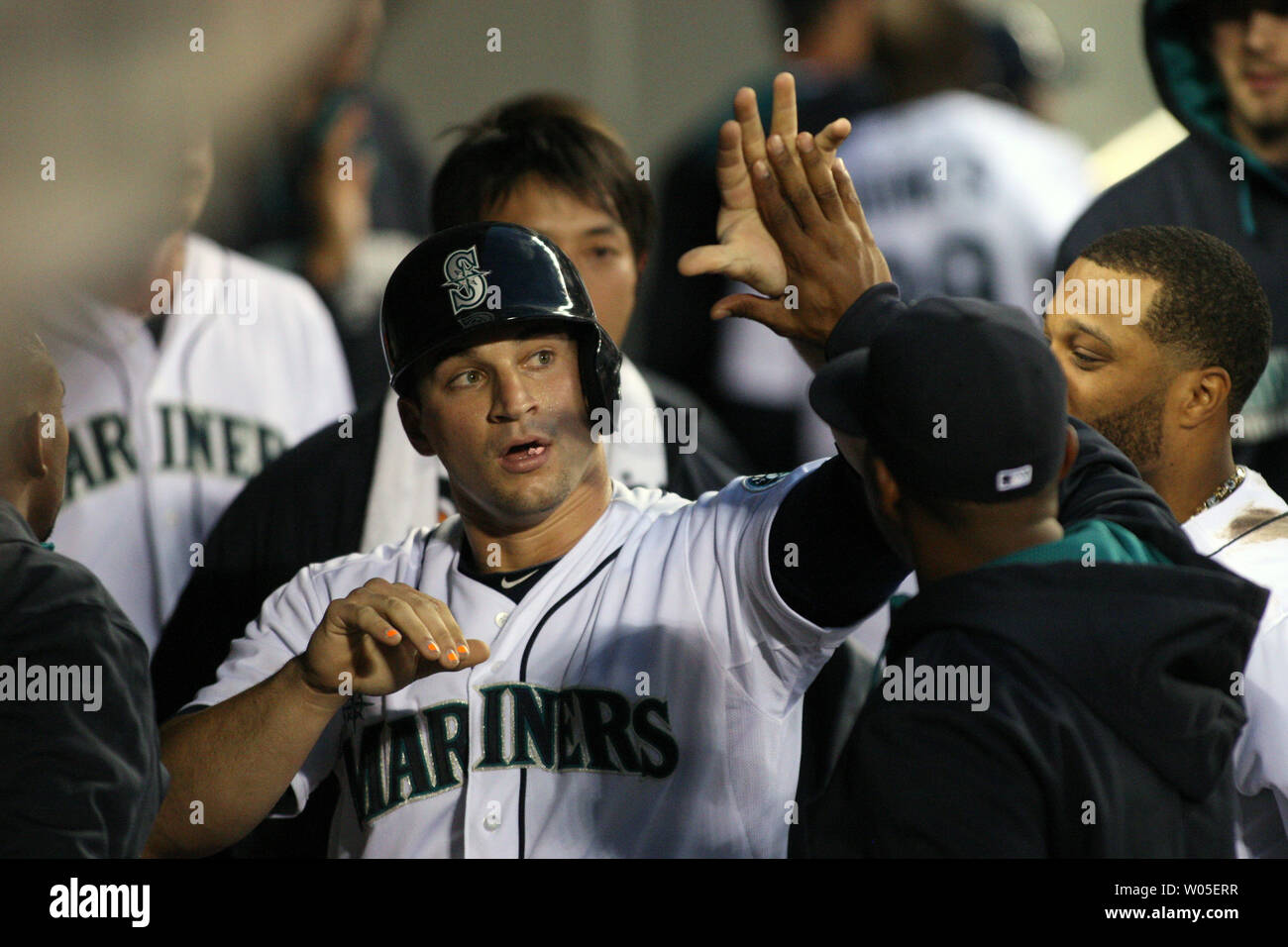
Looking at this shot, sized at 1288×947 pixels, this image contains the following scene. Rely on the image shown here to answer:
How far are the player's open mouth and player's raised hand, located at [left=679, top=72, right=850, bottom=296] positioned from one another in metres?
0.36

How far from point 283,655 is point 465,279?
2.17 feet

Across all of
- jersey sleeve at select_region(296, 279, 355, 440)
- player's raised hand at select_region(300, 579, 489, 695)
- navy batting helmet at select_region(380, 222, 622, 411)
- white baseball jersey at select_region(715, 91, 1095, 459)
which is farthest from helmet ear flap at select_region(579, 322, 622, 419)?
white baseball jersey at select_region(715, 91, 1095, 459)

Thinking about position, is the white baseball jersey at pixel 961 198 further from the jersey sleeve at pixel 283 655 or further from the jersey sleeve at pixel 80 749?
the jersey sleeve at pixel 80 749

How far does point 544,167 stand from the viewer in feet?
10.9

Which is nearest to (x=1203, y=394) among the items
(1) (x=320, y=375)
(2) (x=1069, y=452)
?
(2) (x=1069, y=452)

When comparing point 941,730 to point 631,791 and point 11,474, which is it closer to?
point 631,791

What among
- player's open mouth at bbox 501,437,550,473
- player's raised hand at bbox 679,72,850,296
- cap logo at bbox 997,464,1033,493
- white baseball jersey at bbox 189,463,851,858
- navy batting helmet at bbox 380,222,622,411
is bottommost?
white baseball jersey at bbox 189,463,851,858

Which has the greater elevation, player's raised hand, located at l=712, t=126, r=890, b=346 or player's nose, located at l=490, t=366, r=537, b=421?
player's raised hand, located at l=712, t=126, r=890, b=346

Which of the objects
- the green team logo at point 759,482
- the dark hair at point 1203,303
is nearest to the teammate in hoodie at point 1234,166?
the dark hair at point 1203,303

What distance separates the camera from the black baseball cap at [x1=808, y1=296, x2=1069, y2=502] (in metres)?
1.84

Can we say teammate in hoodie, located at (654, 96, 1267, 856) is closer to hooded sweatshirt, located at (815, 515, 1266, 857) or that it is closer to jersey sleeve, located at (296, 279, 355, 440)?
hooded sweatshirt, located at (815, 515, 1266, 857)

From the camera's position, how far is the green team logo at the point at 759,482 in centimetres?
240

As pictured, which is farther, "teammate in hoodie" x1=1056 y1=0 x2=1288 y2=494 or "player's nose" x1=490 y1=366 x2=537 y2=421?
"teammate in hoodie" x1=1056 y1=0 x2=1288 y2=494

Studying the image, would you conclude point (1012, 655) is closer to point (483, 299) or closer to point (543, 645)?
point (543, 645)
